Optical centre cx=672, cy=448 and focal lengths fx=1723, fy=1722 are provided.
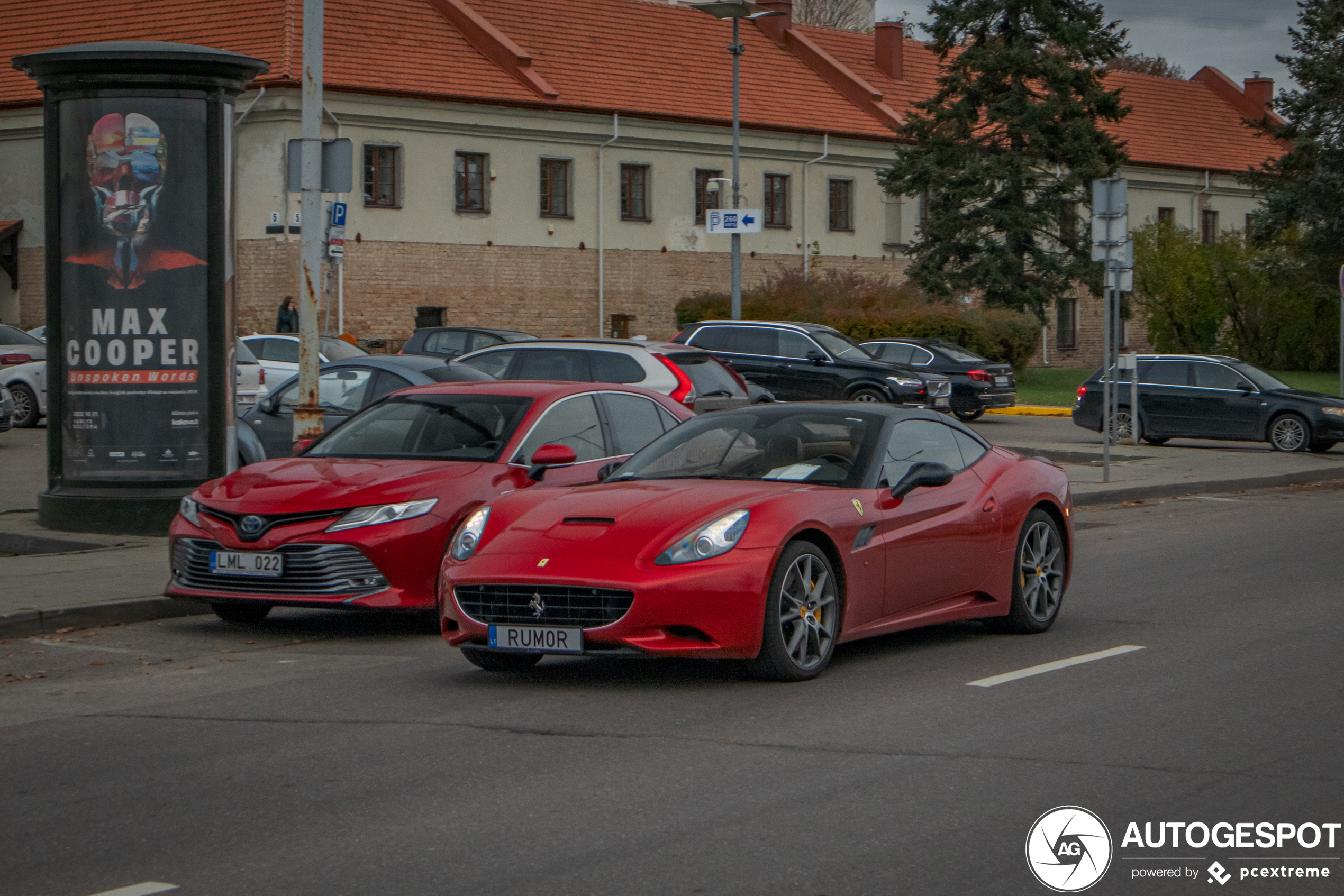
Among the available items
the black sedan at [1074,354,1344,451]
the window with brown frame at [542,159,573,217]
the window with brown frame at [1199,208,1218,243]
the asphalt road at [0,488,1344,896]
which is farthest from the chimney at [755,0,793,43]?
the asphalt road at [0,488,1344,896]

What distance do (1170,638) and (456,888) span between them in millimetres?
5748

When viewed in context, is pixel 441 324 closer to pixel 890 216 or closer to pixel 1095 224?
pixel 890 216

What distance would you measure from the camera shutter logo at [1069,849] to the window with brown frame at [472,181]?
134ft

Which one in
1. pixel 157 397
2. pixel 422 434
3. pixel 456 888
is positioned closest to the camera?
pixel 456 888

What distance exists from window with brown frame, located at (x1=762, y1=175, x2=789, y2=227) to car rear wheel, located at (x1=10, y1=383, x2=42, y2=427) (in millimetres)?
27970

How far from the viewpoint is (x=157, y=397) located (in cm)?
1409

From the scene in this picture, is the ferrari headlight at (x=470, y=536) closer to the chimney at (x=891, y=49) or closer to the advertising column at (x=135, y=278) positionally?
the advertising column at (x=135, y=278)

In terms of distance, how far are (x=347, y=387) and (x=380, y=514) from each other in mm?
7834

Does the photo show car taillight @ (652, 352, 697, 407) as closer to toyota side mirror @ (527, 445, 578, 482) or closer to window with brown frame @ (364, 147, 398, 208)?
toyota side mirror @ (527, 445, 578, 482)

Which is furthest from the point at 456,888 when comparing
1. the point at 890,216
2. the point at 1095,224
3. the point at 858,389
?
the point at 890,216

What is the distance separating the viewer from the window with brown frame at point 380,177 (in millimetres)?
43375

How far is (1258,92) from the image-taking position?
7194cm

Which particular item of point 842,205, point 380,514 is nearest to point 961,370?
point 842,205

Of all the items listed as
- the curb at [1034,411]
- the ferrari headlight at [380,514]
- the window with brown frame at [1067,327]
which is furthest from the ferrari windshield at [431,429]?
the window with brown frame at [1067,327]
